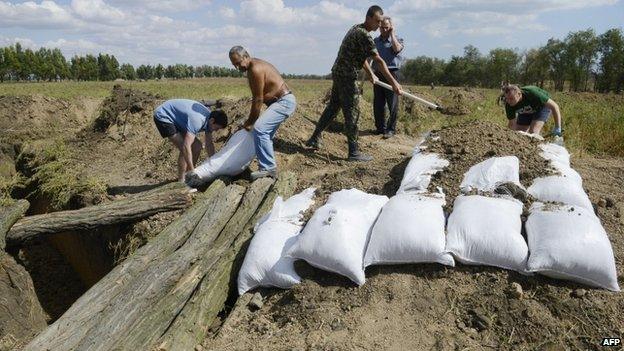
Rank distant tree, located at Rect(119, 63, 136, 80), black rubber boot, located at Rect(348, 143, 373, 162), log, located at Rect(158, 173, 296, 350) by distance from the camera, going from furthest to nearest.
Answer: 1. distant tree, located at Rect(119, 63, 136, 80)
2. black rubber boot, located at Rect(348, 143, 373, 162)
3. log, located at Rect(158, 173, 296, 350)

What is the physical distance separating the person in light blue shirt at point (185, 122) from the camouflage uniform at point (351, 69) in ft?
4.81

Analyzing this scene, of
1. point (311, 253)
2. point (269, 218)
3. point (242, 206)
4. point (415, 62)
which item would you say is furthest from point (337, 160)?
point (415, 62)

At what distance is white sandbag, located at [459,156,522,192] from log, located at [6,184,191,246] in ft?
9.04

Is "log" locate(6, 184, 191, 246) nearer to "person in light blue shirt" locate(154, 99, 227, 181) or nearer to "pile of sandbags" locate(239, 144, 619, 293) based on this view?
"person in light blue shirt" locate(154, 99, 227, 181)

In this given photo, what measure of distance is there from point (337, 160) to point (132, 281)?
3.22 metres

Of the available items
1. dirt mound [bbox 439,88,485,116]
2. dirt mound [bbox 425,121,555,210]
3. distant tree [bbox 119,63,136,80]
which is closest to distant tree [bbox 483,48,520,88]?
dirt mound [bbox 439,88,485,116]

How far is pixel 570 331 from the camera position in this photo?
275 cm

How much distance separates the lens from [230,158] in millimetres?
5254

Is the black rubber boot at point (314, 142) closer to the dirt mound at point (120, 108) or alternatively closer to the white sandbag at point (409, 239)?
the white sandbag at point (409, 239)

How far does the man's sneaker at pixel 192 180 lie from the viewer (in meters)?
5.13

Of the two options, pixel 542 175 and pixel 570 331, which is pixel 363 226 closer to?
pixel 570 331

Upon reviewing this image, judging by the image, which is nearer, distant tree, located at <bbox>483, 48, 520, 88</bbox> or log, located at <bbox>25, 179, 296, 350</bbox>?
log, located at <bbox>25, 179, 296, 350</bbox>

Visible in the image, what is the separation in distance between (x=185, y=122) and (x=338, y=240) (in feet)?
8.49

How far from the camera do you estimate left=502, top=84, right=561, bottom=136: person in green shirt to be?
5.09 m
